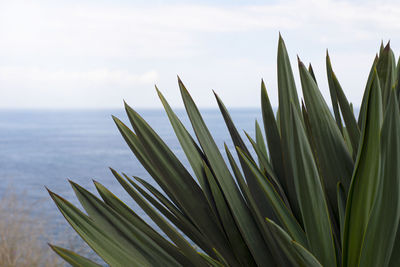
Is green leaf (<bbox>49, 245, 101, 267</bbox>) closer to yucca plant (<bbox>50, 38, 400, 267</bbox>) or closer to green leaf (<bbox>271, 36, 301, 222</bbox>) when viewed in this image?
yucca plant (<bbox>50, 38, 400, 267</bbox>)

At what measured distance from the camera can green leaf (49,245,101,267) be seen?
1.63 ft

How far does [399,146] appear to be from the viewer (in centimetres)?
40

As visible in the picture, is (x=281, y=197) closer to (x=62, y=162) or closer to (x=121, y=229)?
(x=121, y=229)

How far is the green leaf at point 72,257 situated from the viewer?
50 centimetres

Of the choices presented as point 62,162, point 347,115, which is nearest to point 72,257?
point 347,115

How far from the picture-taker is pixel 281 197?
581 mm

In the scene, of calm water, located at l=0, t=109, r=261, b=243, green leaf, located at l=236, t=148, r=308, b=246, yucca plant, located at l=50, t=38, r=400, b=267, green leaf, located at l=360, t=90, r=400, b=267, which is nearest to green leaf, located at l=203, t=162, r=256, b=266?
yucca plant, located at l=50, t=38, r=400, b=267

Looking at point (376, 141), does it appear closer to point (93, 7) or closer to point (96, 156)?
point (96, 156)

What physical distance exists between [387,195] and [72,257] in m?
0.35

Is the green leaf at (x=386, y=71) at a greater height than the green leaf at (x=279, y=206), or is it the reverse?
the green leaf at (x=386, y=71)

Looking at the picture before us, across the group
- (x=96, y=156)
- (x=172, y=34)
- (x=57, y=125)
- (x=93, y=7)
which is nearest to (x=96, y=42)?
(x=172, y=34)

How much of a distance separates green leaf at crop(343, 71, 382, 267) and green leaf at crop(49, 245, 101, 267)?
30 centimetres

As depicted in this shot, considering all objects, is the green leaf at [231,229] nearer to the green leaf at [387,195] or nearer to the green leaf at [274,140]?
the green leaf at [274,140]

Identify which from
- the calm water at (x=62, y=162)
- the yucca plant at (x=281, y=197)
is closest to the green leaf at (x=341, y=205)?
the yucca plant at (x=281, y=197)
